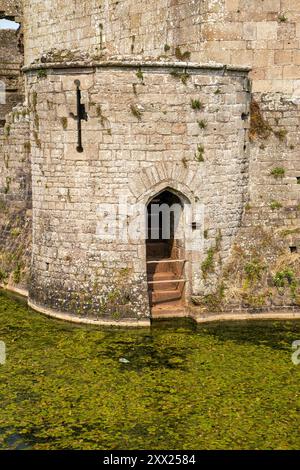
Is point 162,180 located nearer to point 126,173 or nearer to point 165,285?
point 126,173

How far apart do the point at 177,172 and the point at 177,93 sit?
1.18 metres

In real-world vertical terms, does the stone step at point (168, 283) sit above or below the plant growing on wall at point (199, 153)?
below

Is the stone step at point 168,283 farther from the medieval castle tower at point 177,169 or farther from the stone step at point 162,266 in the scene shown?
the stone step at point 162,266

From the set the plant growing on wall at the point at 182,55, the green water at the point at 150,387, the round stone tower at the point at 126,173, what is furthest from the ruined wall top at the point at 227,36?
the green water at the point at 150,387

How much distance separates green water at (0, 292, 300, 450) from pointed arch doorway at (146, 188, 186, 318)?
561mm

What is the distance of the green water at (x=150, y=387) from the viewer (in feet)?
23.5

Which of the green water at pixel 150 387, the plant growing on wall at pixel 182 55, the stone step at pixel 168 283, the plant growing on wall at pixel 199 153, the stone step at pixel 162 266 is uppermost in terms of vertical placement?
the plant growing on wall at pixel 182 55

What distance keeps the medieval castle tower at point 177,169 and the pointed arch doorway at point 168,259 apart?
0.09 feet

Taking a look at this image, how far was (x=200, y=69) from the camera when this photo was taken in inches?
416

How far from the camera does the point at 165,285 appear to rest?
38.1 ft

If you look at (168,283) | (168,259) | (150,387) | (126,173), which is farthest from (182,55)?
(150,387)

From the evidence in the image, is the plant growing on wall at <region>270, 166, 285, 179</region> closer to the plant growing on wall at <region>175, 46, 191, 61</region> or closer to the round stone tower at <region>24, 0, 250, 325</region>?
the round stone tower at <region>24, 0, 250, 325</region>

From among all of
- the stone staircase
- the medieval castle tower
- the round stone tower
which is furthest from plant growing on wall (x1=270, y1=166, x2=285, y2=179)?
the stone staircase

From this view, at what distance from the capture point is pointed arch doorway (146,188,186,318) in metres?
11.2
